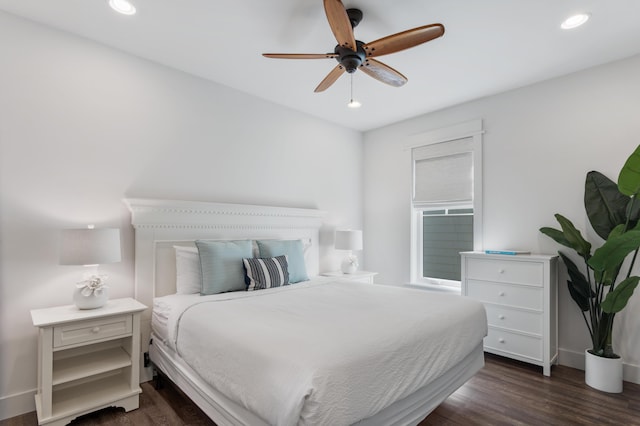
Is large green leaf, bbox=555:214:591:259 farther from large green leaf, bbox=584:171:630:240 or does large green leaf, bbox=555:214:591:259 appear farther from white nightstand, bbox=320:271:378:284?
white nightstand, bbox=320:271:378:284

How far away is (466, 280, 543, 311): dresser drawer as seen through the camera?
2.98 meters

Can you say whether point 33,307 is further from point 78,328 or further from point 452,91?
point 452,91

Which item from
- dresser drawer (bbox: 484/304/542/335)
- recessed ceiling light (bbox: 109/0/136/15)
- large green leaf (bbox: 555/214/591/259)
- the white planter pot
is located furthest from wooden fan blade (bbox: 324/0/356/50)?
the white planter pot

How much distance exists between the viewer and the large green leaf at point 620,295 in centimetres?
246

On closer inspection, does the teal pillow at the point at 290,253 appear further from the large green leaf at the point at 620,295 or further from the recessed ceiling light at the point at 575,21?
the recessed ceiling light at the point at 575,21

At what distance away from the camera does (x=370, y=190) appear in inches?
195

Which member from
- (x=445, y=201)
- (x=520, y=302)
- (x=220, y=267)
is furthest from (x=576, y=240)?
(x=220, y=267)

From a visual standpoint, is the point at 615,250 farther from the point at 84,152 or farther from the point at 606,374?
the point at 84,152

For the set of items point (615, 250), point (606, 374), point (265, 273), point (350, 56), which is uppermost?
point (350, 56)

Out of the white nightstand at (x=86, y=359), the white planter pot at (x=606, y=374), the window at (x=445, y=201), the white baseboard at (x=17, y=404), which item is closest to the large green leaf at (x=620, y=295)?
the white planter pot at (x=606, y=374)

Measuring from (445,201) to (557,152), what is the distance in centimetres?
124

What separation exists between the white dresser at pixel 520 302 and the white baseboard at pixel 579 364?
0.08 meters

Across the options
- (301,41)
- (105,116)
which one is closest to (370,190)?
(301,41)

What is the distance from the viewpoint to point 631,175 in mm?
2373
